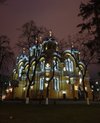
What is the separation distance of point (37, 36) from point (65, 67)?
3632cm

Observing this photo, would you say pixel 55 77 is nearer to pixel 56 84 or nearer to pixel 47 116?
pixel 56 84

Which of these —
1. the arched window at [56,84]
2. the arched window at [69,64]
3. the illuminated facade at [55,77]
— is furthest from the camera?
the arched window at [69,64]

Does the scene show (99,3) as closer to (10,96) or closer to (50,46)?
(50,46)

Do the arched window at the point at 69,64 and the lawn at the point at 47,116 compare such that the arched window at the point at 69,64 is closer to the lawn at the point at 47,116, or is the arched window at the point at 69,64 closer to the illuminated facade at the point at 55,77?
the illuminated facade at the point at 55,77

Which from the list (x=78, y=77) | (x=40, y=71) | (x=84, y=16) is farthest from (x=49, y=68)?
(x=84, y=16)

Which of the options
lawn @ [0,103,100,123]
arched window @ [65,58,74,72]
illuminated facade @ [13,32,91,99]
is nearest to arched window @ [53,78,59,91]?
illuminated facade @ [13,32,91,99]

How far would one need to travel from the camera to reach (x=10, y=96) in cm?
7644

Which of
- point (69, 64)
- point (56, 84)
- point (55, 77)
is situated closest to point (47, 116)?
point (56, 84)

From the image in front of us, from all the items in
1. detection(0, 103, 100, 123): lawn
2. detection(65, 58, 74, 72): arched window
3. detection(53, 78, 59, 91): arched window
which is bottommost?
detection(0, 103, 100, 123): lawn

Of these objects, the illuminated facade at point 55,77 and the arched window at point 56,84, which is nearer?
the illuminated facade at point 55,77

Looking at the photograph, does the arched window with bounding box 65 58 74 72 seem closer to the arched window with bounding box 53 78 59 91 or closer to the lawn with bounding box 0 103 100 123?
the arched window with bounding box 53 78 59 91

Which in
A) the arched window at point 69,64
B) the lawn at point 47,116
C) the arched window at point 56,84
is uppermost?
the arched window at point 69,64

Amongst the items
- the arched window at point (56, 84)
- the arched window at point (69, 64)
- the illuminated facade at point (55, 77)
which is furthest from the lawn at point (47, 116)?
the arched window at point (69, 64)

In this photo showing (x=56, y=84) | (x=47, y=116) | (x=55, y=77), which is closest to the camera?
(x=47, y=116)
